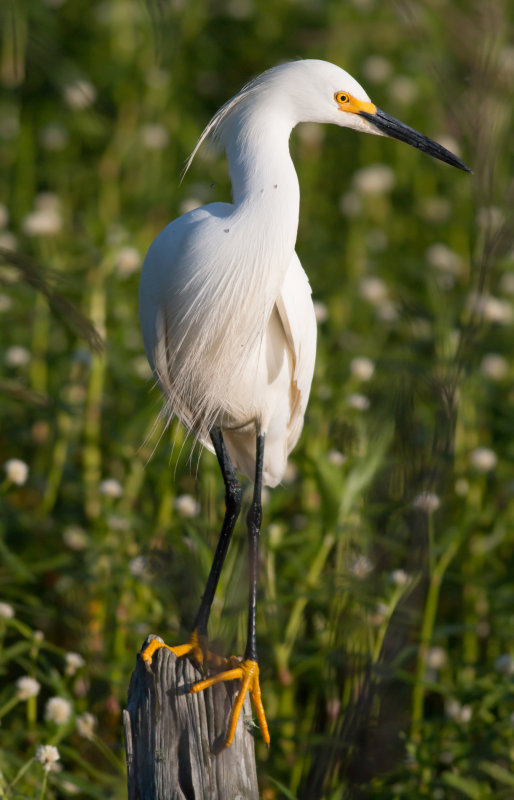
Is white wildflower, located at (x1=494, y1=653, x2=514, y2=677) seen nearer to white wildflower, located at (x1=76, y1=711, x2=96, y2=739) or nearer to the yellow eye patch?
white wildflower, located at (x1=76, y1=711, x2=96, y2=739)

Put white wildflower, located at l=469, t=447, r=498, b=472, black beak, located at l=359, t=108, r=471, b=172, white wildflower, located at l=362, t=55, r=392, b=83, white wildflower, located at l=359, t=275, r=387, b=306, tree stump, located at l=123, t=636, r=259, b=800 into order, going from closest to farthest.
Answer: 1. tree stump, located at l=123, t=636, r=259, b=800
2. black beak, located at l=359, t=108, r=471, b=172
3. white wildflower, located at l=469, t=447, r=498, b=472
4. white wildflower, located at l=359, t=275, r=387, b=306
5. white wildflower, located at l=362, t=55, r=392, b=83

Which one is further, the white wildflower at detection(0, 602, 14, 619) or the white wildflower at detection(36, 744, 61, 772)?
the white wildflower at detection(0, 602, 14, 619)

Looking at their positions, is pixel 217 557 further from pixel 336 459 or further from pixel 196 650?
pixel 336 459

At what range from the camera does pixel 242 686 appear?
5.47ft

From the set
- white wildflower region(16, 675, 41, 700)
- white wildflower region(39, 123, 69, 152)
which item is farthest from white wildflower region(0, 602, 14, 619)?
white wildflower region(39, 123, 69, 152)

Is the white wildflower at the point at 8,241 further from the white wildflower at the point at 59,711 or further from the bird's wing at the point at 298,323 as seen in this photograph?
the white wildflower at the point at 59,711

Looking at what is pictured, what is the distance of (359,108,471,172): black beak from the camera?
1.77 meters

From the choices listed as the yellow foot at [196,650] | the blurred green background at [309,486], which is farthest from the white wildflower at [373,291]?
the yellow foot at [196,650]

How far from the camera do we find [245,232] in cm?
168

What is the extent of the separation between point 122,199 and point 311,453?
248cm

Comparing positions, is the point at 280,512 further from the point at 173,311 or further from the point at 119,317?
the point at 173,311

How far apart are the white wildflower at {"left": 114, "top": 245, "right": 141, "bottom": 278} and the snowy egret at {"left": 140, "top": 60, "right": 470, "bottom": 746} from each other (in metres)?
0.90

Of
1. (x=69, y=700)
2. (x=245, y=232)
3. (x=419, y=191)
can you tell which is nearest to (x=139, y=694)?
(x=69, y=700)

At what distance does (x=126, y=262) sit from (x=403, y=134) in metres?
1.23
